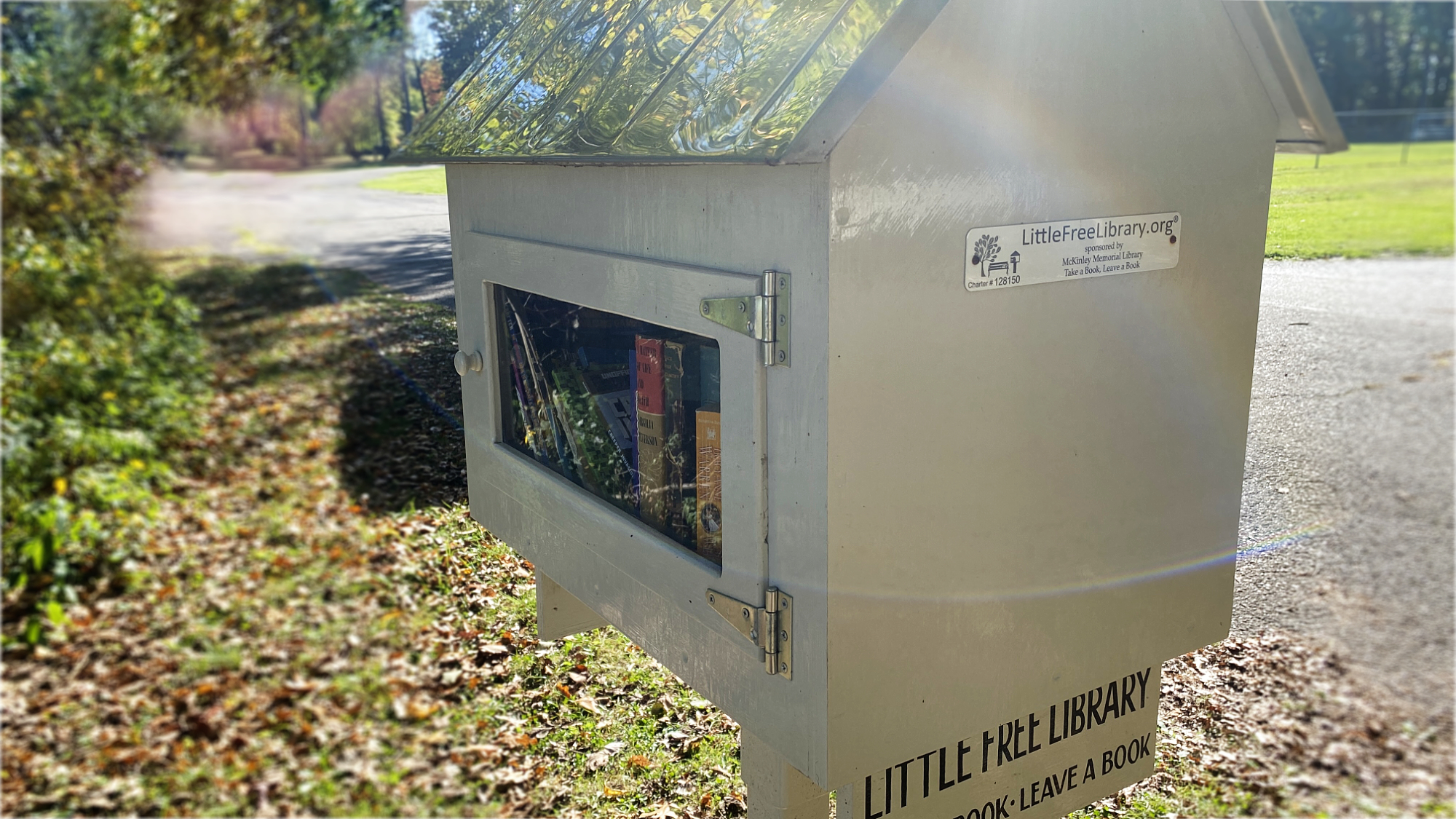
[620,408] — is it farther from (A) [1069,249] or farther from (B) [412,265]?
(B) [412,265]

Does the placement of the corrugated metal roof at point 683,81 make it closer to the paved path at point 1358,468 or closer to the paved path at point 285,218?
the paved path at point 1358,468

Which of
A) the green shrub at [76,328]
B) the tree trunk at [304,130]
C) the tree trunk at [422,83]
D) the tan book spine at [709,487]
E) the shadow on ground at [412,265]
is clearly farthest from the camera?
the tree trunk at [304,130]

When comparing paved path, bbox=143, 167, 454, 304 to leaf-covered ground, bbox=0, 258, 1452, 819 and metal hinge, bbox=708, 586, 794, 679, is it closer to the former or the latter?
leaf-covered ground, bbox=0, 258, 1452, 819

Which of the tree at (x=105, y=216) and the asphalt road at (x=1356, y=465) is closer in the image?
the asphalt road at (x=1356, y=465)

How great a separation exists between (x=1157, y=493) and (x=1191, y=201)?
44 cm

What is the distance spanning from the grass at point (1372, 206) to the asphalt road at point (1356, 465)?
40 millimetres

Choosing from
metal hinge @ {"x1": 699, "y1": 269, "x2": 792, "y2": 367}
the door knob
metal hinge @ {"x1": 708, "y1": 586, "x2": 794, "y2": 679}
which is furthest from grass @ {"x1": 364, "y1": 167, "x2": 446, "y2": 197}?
metal hinge @ {"x1": 708, "y1": 586, "x2": 794, "y2": 679}

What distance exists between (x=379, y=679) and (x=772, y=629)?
2.83 m

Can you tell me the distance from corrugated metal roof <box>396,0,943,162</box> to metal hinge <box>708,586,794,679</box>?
0.56 meters

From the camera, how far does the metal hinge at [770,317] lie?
3.67 feet

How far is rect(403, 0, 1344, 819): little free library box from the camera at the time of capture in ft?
3.63

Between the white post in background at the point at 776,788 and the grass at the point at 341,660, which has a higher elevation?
the white post in background at the point at 776,788

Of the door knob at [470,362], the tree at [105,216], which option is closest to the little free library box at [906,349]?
the door knob at [470,362]

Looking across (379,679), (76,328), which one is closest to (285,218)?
(76,328)
